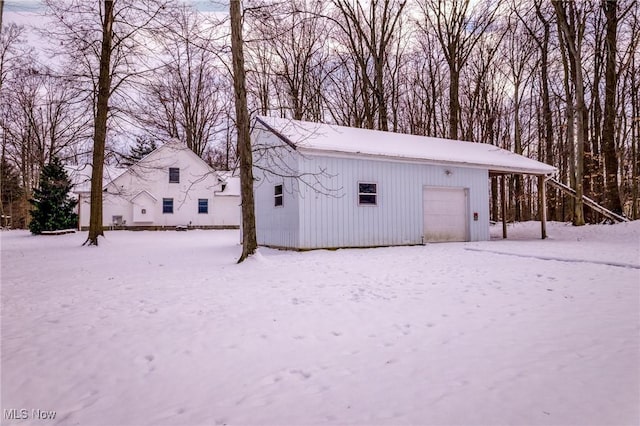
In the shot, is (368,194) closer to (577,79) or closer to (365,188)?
(365,188)

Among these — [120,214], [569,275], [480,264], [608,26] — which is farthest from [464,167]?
[120,214]

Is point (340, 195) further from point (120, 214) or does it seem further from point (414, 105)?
point (120, 214)

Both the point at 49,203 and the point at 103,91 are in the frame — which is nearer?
the point at 103,91

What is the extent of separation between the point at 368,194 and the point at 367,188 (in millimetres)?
216

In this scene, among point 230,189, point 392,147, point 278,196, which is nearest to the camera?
point 278,196

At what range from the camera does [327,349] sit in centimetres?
347

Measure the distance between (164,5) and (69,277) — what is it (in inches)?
398

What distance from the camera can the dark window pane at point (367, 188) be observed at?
12.1 m

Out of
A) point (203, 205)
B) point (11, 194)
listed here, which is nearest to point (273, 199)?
point (203, 205)

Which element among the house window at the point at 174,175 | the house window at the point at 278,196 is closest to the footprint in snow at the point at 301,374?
the house window at the point at 278,196

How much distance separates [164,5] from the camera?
487 inches

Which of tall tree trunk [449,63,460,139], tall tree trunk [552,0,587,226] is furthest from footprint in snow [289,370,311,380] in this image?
tall tree trunk [449,63,460,139]

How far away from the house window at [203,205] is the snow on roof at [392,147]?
1703 cm

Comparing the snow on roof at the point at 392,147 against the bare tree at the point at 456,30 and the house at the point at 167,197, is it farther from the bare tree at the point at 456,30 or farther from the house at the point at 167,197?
the house at the point at 167,197
